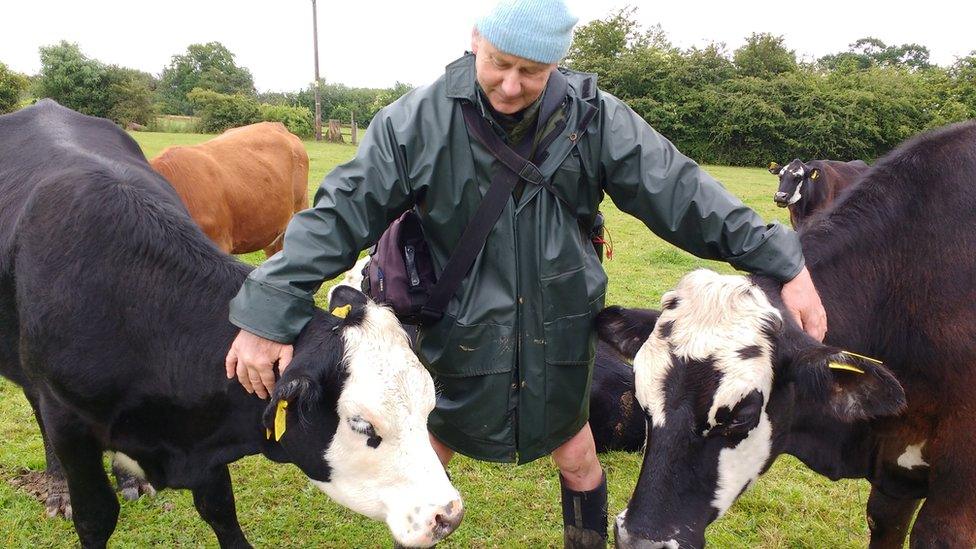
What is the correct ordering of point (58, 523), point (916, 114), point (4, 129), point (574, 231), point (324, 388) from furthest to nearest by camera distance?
point (916, 114)
point (4, 129)
point (58, 523)
point (574, 231)
point (324, 388)

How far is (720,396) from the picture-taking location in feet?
6.91

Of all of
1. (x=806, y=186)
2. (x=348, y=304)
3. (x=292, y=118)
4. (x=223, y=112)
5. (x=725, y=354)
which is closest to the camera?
(x=725, y=354)

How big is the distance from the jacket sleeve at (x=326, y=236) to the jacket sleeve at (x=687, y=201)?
77 centimetres

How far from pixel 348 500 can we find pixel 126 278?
4.05 feet

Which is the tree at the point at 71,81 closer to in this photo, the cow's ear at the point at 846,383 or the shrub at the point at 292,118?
the shrub at the point at 292,118

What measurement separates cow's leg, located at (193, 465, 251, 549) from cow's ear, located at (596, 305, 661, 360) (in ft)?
5.91

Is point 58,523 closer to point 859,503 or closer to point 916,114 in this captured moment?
point 859,503

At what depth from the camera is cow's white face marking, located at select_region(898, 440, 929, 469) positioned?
8.57ft

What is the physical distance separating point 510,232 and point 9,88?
113ft

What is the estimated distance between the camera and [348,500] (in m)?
2.50

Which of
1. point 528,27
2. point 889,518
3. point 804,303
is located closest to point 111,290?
point 528,27

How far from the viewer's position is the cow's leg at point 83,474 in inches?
110

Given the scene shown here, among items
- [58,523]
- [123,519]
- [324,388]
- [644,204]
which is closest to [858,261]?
[644,204]

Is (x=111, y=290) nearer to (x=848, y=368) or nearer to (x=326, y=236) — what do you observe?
(x=326, y=236)
